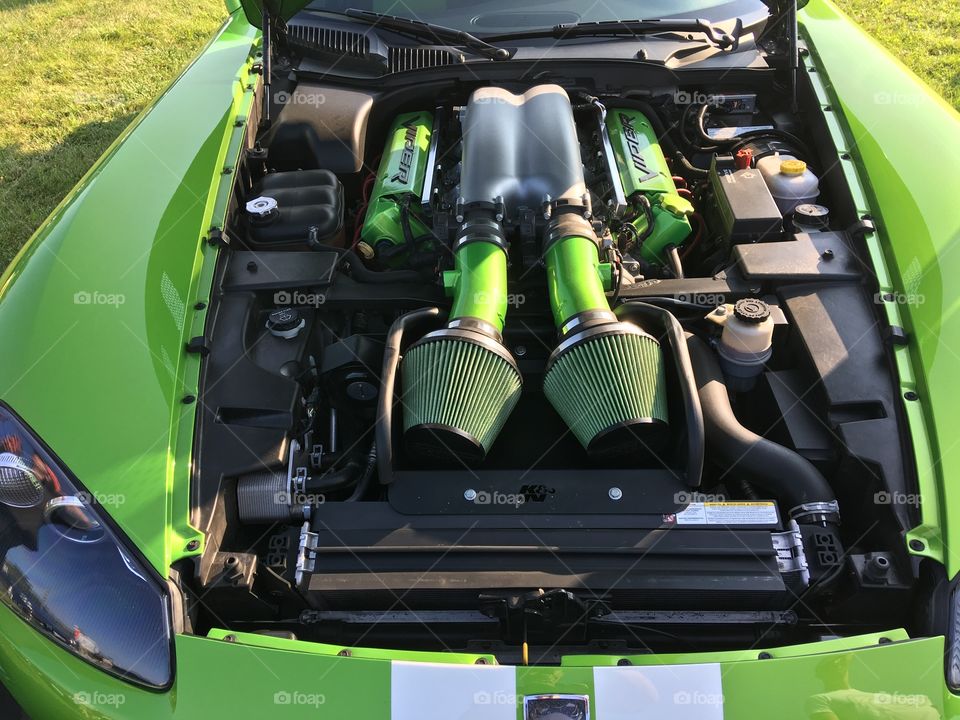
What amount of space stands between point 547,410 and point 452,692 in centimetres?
78

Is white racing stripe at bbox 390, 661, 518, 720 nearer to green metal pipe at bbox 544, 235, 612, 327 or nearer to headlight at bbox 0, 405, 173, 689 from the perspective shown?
headlight at bbox 0, 405, 173, 689

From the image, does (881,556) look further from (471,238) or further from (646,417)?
(471,238)

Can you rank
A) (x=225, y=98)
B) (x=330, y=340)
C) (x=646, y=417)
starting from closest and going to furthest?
(x=646, y=417) < (x=330, y=340) < (x=225, y=98)

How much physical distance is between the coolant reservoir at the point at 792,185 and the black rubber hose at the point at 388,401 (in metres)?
1.19

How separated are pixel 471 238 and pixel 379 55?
110 centimetres

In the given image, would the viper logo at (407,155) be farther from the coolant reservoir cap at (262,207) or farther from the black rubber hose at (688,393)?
the black rubber hose at (688,393)

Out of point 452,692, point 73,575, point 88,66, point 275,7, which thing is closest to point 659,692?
point 452,692

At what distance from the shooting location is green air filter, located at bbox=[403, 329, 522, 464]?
1.55 metres

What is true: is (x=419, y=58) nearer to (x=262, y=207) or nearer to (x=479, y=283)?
(x=262, y=207)

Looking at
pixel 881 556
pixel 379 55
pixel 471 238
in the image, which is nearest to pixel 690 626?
pixel 881 556

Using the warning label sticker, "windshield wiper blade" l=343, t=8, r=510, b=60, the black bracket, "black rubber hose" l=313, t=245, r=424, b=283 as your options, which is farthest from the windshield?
the warning label sticker

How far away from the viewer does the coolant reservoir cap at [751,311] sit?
173cm

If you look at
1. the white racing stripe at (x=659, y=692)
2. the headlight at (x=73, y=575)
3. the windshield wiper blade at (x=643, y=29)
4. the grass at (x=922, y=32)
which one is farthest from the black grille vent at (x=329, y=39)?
the grass at (x=922, y=32)

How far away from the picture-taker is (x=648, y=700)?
1.26 m
